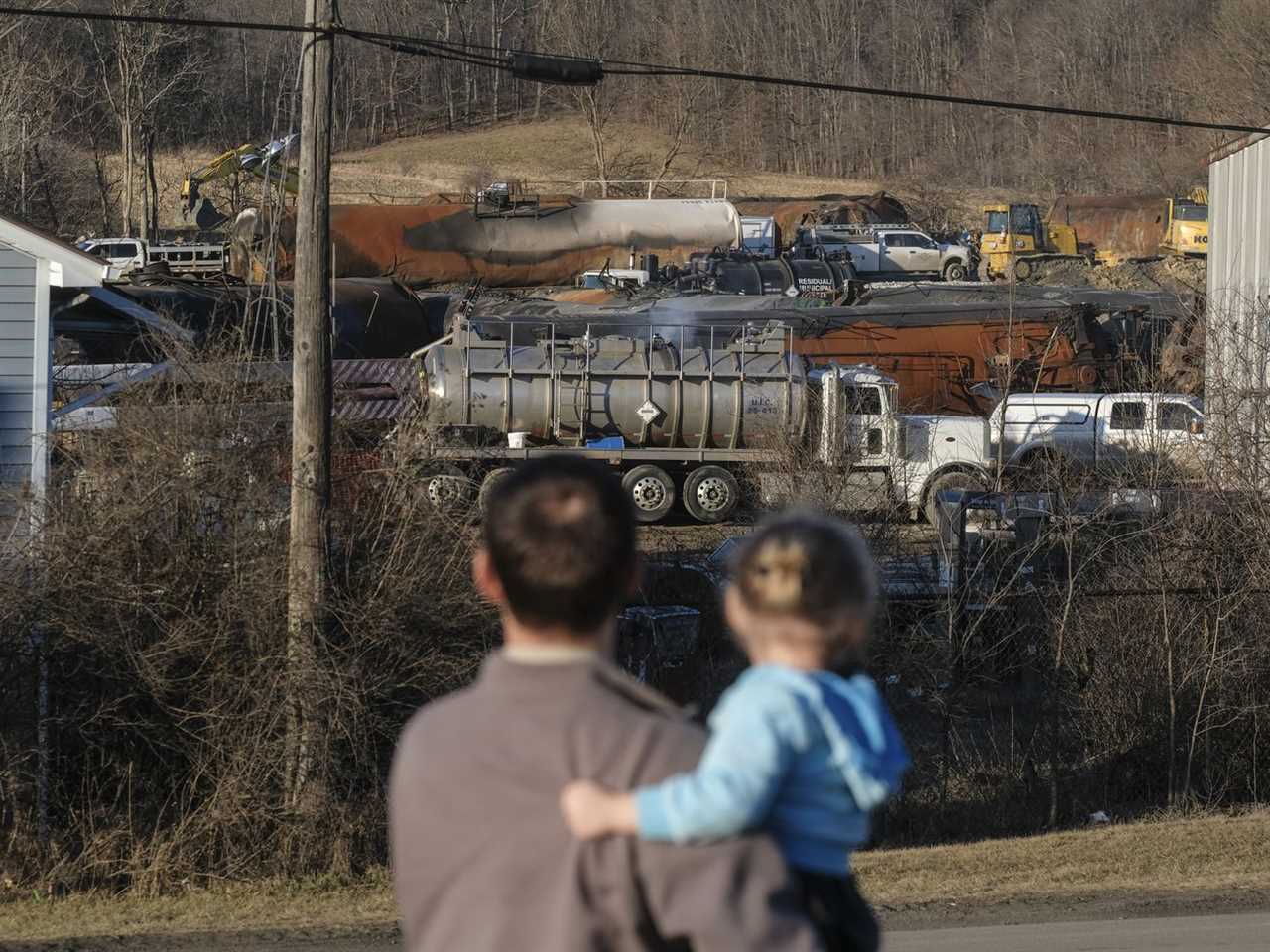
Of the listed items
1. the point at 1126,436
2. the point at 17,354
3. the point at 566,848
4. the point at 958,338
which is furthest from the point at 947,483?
the point at 566,848

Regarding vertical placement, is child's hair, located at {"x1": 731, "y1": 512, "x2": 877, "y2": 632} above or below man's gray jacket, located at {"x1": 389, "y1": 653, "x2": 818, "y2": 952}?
above

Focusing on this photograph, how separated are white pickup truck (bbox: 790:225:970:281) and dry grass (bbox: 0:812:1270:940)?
36.5m

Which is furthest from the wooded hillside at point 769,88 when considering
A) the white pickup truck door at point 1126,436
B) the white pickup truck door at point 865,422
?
the white pickup truck door at point 1126,436

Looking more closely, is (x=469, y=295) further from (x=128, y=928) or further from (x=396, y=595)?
(x=128, y=928)

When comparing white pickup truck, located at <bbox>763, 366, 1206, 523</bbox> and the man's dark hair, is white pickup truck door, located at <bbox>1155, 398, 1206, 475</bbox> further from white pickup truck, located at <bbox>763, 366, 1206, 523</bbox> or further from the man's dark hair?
the man's dark hair

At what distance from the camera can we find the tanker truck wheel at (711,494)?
24.3m

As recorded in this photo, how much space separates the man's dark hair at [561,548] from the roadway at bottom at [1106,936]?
712cm

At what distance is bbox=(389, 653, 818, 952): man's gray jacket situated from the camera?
228cm

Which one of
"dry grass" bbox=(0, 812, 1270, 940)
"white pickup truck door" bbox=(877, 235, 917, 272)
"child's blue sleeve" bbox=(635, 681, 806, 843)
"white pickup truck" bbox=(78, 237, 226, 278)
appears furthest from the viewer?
"white pickup truck door" bbox=(877, 235, 917, 272)

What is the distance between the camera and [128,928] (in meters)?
9.97

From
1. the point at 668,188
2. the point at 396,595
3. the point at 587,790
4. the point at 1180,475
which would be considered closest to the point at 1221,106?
the point at 668,188

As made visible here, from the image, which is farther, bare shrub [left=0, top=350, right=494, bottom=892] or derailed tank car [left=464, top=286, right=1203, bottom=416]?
derailed tank car [left=464, top=286, right=1203, bottom=416]

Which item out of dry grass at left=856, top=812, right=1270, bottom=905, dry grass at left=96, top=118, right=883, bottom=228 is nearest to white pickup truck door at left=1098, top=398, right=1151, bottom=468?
dry grass at left=856, top=812, right=1270, bottom=905

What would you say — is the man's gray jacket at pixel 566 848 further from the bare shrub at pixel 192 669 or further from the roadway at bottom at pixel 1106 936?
the bare shrub at pixel 192 669
